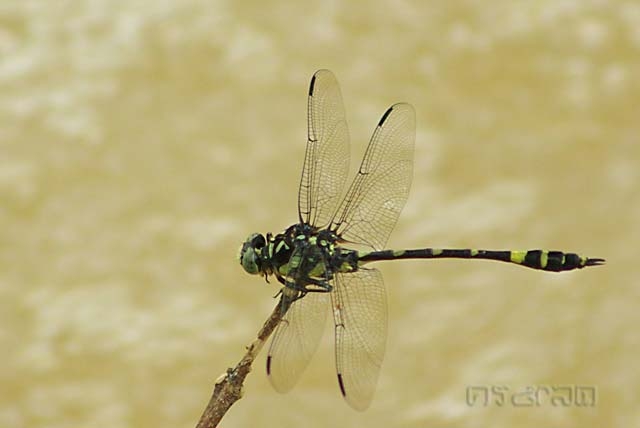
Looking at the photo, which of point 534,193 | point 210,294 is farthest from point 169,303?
point 534,193

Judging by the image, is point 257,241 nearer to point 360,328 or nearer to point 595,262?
point 360,328

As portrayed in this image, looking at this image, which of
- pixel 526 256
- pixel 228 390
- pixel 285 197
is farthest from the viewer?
pixel 285 197

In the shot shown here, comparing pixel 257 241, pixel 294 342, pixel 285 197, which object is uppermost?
pixel 285 197

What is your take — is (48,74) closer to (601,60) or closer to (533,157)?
(533,157)

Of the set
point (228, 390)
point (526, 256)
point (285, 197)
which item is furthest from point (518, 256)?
point (285, 197)

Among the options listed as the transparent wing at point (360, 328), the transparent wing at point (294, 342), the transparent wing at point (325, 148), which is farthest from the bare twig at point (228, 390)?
the transparent wing at point (325, 148)

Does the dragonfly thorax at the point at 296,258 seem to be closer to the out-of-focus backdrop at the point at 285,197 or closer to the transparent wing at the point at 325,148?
the transparent wing at the point at 325,148

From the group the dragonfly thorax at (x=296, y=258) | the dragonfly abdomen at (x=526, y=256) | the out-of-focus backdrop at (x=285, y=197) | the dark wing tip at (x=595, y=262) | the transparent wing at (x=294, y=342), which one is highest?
the out-of-focus backdrop at (x=285, y=197)

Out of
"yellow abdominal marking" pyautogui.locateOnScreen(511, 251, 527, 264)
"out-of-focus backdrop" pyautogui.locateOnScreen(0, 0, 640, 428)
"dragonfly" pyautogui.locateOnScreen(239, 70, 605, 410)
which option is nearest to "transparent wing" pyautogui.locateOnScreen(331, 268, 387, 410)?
"dragonfly" pyautogui.locateOnScreen(239, 70, 605, 410)
